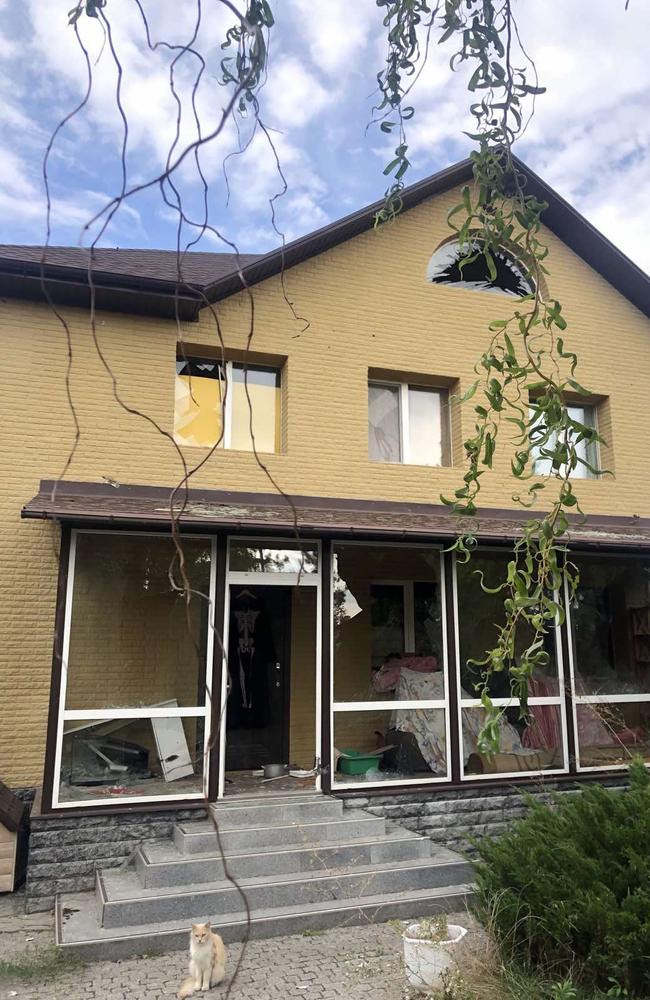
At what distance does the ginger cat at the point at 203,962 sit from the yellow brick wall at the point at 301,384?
3416mm

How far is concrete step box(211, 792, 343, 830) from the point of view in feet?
22.8

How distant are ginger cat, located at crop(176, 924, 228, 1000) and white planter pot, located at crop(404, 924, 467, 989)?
120 centimetres

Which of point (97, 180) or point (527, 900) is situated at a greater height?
point (97, 180)

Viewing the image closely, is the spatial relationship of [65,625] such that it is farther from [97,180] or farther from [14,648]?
[97,180]

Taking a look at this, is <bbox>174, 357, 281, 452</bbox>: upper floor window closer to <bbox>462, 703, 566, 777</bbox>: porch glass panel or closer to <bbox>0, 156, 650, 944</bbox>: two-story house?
<bbox>0, 156, 650, 944</bbox>: two-story house

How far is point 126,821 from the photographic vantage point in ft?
22.3

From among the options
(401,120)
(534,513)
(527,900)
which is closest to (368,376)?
(534,513)

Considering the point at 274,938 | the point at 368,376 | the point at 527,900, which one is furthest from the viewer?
the point at 368,376

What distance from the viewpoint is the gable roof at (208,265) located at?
821cm

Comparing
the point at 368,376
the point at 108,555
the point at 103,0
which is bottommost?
the point at 108,555

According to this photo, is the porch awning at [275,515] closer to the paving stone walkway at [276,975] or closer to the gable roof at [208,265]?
the gable roof at [208,265]

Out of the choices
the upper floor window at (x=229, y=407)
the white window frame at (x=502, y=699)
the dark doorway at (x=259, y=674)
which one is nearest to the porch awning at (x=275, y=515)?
the white window frame at (x=502, y=699)

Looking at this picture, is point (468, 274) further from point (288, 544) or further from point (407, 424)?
point (288, 544)

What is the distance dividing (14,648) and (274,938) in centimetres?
383
